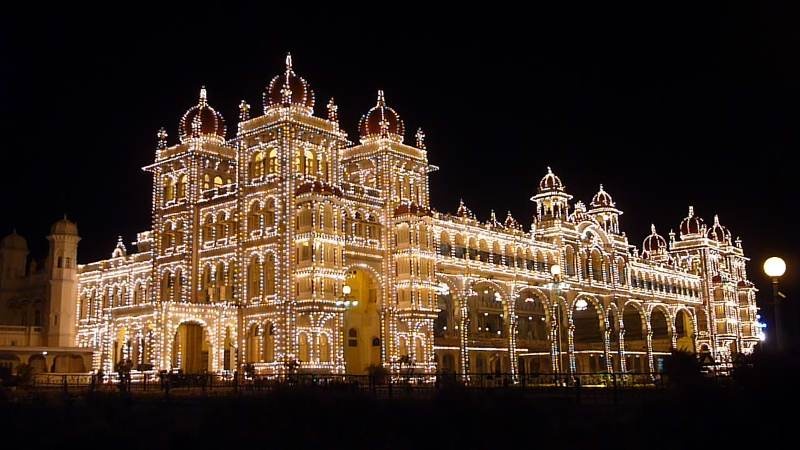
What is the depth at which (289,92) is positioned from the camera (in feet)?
176

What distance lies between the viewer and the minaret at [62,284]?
6906 centimetres

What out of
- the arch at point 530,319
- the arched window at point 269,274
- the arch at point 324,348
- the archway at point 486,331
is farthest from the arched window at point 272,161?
the arch at point 530,319

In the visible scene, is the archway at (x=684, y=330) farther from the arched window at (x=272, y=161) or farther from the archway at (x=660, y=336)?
the arched window at (x=272, y=161)

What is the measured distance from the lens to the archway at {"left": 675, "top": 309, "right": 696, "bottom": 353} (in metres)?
95.0

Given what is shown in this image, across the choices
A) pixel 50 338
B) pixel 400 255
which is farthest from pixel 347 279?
pixel 50 338

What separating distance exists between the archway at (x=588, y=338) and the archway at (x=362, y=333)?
2434 centimetres

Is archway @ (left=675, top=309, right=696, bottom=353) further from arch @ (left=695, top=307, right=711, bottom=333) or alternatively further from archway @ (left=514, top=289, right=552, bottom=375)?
archway @ (left=514, top=289, right=552, bottom=375)

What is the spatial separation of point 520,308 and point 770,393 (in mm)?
62383

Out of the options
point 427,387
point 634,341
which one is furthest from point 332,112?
point 634,341

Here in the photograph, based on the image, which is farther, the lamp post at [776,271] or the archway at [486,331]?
the archway at [486,331]

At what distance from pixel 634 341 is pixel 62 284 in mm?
58974

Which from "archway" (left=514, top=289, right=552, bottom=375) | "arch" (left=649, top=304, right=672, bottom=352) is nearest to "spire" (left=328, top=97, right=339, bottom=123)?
"archway" (left=514, top=289, right=552, bottom=375)

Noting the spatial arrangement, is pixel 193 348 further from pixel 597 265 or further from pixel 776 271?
pixel 776 271

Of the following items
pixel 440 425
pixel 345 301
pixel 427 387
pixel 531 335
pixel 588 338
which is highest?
pixel 345 301
